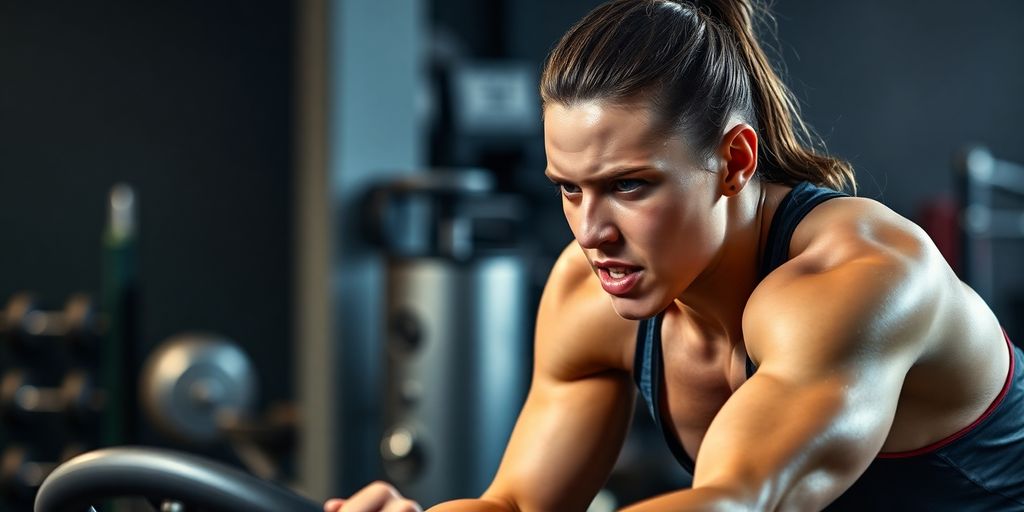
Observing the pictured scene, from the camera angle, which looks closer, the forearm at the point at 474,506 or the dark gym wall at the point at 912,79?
the forearm at the point at 474,506

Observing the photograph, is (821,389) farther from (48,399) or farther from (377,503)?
(48,399)

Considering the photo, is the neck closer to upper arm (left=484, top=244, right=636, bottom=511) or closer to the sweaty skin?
the sweaty skin

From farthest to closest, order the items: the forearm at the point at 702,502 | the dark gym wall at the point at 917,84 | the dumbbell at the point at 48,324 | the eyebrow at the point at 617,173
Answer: the dark gym wall at the point at 917,84
the dumbbell at the point at 48,324
the eyebrow at the point at 617,173
the forearm at the point at 702,502

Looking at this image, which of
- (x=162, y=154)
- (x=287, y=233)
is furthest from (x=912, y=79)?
(x=162, y=154)

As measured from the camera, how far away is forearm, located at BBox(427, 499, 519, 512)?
130cm

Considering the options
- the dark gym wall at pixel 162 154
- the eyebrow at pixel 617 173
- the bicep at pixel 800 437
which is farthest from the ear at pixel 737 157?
the dark gym wall at pixel 162 154

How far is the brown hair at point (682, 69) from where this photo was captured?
1080mm

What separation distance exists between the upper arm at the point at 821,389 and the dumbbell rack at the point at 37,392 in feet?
8.46

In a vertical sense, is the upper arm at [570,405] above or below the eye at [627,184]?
below

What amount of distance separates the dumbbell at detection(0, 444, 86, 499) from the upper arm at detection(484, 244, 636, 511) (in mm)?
2134

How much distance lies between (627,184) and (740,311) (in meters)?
0.25

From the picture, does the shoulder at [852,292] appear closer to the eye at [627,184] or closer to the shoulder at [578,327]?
the eye at [627,184]

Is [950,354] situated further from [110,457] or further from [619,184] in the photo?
[110,457]

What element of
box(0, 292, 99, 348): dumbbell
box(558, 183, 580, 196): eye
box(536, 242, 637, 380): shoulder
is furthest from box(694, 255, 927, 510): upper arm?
box(0, 292, 99, 348): dumbbell
